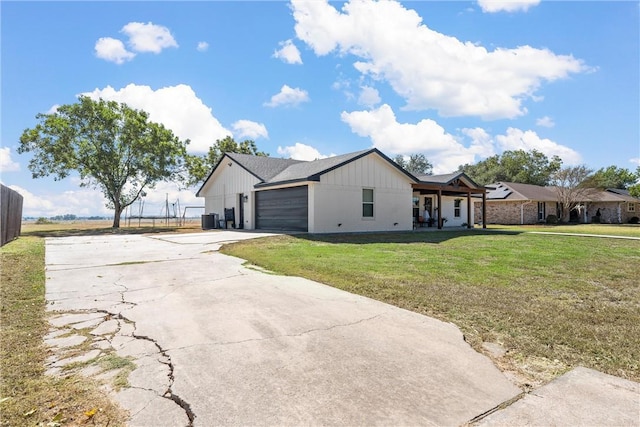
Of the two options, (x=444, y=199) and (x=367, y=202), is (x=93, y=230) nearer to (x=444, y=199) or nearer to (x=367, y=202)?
(x=367, y=202)

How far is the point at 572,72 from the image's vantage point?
13.6m

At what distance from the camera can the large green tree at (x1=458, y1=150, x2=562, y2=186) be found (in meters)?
50.2

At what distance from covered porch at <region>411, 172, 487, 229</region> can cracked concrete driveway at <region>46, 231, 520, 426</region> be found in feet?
52.1

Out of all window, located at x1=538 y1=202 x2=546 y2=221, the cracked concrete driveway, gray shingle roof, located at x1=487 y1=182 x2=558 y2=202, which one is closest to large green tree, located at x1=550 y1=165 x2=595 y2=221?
gray shingle roof, located at x1=487 y1=182 x2=558 y2=202

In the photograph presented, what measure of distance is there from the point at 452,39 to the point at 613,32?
5.12 metres

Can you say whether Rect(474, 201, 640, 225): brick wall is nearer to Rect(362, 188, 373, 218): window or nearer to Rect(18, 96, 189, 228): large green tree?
Rect(362, 188, 373, 218): window

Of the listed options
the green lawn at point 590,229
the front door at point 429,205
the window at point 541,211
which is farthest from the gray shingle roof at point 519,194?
the front door at point 429,205

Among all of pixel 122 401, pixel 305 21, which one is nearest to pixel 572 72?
pixel 305 21

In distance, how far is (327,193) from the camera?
15.6m

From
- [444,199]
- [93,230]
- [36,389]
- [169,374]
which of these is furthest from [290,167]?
[36,389]

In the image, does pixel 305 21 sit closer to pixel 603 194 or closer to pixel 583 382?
pixel 583 382

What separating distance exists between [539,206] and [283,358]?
1480 inches

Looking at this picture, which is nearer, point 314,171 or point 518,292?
point 518,292

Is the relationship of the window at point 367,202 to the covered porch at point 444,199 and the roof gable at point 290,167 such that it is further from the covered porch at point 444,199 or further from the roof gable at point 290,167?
the covered porch at point 444,199
